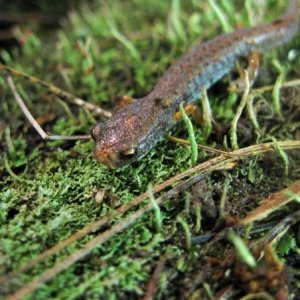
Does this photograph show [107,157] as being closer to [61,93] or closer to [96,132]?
[96,132]

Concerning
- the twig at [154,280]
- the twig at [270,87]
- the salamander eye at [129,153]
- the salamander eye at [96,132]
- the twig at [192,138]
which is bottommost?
the twig at [154,280]

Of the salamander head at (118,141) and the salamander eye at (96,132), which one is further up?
the salamander eye at (96,132)

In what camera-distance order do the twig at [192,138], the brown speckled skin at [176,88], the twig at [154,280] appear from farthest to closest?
the brown speckled skin at [176,88]
the twig at [192,138]
the twig at [154,280]

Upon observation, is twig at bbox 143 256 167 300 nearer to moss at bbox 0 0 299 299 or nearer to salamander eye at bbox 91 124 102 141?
moss at bbox 0 0 299 299

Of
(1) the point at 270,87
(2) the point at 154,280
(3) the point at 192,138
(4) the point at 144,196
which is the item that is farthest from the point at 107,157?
(1) the point at 270,87

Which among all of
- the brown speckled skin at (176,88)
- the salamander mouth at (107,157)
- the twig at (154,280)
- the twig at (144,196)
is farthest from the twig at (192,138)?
the twig at (154,280)

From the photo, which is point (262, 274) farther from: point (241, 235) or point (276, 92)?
point (276, 92)

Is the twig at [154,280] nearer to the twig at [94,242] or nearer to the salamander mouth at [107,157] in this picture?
the twig at [94,242]

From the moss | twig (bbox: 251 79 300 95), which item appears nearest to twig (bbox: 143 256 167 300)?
the moss
